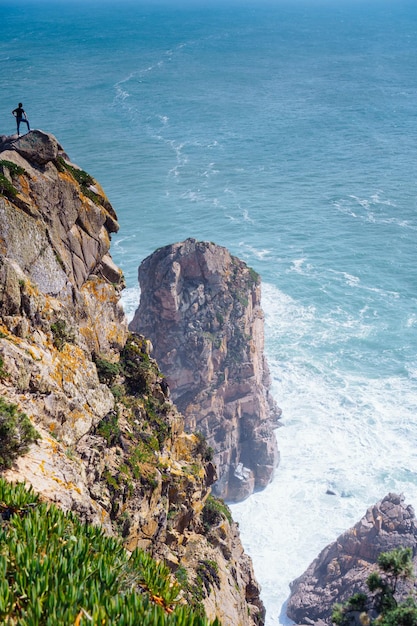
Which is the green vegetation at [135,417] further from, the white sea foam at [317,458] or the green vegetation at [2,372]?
the white sea foam at [317,458]

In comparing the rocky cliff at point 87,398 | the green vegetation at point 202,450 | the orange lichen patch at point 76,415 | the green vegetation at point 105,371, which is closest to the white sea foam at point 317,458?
the green vegetation at point 202,450

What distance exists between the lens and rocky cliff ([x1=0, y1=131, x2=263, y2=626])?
65.0ft

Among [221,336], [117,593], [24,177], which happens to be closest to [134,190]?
[221,336]

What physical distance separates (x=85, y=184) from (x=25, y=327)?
9051 millimetres

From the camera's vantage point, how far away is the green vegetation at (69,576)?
1239 cm

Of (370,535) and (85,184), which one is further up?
(85,184)

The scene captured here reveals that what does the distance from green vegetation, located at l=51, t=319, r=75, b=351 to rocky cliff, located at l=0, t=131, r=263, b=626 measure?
0.18ft

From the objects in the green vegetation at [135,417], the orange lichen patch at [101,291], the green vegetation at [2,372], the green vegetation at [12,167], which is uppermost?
the green vegetation at [12,167]

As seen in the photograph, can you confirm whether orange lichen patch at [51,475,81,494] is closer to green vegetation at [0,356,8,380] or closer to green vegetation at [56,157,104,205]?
green vegetation at [0,356,8,380]

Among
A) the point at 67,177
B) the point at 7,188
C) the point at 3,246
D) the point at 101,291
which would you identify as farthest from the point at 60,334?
the point at 67,177

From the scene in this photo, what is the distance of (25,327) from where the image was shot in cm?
2152

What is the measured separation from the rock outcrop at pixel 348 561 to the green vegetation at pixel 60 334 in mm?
29552

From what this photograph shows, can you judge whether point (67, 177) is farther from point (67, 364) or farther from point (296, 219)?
point (296, 219)

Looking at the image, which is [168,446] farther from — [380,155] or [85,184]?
[380,155]
